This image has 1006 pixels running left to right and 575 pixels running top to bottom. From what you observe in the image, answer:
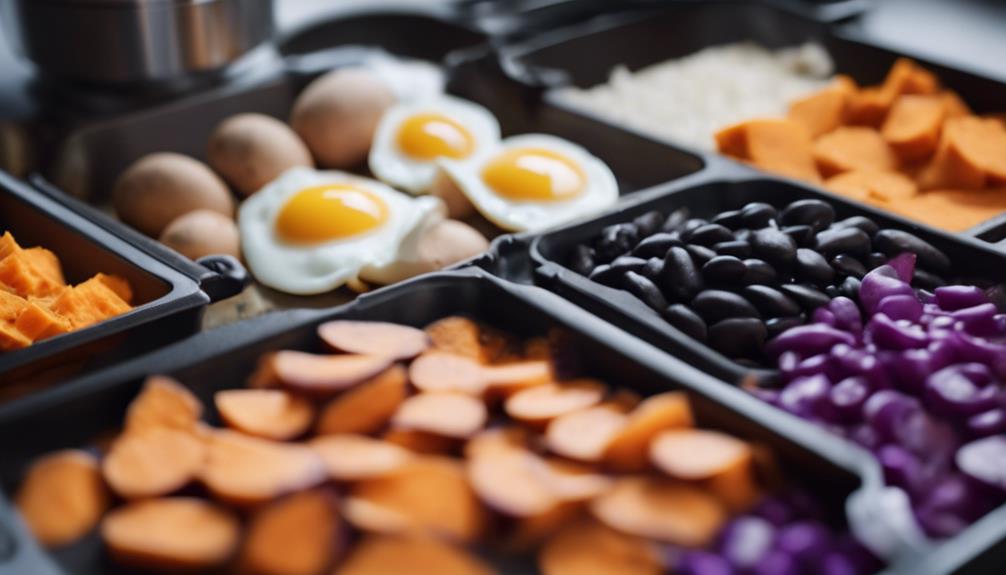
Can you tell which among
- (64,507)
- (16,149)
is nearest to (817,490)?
(64,507)

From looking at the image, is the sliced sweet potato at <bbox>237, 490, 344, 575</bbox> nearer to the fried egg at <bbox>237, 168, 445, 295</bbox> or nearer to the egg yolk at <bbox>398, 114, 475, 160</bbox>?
the fried egg at <bbox>237, 168, 445, 295</bbox>

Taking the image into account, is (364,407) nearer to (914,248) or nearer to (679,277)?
(679,277)

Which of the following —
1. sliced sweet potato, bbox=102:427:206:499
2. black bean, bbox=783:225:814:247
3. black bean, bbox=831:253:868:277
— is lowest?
→ sliced sweet potato, bbox=102:427:206:499

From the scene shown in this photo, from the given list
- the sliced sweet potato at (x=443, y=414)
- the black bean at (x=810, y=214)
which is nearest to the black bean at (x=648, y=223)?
the black bean at (x=810, y=214)

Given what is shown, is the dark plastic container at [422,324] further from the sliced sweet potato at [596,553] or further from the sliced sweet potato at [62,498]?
the sliced sweet potato at [596,553]

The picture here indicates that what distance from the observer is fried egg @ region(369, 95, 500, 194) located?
1.91 metres

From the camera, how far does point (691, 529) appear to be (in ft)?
3.20

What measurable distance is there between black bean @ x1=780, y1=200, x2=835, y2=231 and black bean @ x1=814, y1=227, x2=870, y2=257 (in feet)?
0.19

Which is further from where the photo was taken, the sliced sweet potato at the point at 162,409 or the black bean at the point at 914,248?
the black bean at the point at 914,248

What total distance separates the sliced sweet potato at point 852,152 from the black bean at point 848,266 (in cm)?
52

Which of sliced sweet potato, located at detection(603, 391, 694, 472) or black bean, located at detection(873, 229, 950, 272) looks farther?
black bean, located at detection(873, 229, 950, 272)

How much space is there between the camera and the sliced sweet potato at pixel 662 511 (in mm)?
966

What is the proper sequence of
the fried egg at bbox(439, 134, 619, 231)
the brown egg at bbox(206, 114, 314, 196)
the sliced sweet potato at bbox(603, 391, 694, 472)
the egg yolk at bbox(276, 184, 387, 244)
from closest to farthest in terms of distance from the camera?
the sliced sweet potato at bbox(603, 391, 694, 472) → the egg yolk at bbox(276, 184, 387, 244) → the fried egg at bbox(439, 134, 619, 231) → the brown egg at bbox(206, 114, 314, 196)

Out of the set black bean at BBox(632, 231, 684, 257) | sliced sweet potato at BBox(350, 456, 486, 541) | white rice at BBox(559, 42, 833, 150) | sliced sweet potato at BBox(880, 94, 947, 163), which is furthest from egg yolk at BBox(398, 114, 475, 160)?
sliced sweet potato at BBox(350, 456, 486, 541)
